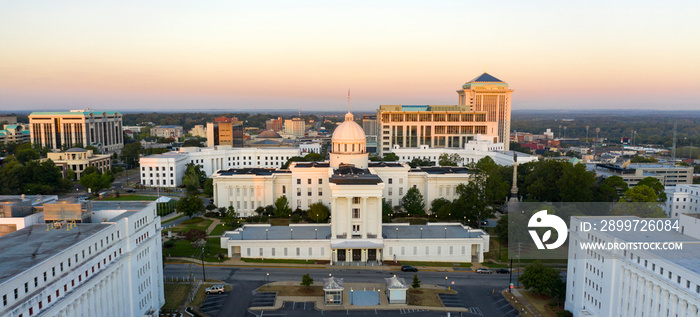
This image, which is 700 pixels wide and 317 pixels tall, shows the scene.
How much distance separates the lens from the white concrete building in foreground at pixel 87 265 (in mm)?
30781

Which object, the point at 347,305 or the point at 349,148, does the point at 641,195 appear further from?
the point at 347,305

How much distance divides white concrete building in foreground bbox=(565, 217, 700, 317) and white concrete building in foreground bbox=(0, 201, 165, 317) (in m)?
44.3

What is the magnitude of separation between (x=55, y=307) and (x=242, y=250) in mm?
35036

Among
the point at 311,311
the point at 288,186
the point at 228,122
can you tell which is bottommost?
the point at 311,311

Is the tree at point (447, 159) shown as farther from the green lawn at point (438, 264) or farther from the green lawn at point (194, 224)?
the green lawn at point (194, 224)

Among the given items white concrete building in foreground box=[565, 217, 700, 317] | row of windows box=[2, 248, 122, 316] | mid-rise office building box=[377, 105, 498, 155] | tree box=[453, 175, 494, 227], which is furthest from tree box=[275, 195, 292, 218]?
mid-rise office building box=[377, 105, 498, 155]

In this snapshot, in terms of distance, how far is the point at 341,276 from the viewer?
60.0 meters

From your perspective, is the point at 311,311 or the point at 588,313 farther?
the point at 311,311

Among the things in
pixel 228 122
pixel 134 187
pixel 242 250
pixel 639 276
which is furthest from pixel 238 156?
pixel 639 276

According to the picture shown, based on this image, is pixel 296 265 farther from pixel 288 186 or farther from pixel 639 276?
pixel 639 276

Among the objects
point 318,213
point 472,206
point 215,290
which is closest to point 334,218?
point 318,213

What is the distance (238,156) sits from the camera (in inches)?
5541

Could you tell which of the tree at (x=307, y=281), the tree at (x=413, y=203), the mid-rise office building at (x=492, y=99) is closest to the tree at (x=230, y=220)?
the tree at (x=307, y=281)

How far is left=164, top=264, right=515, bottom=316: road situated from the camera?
53312 millimetres
